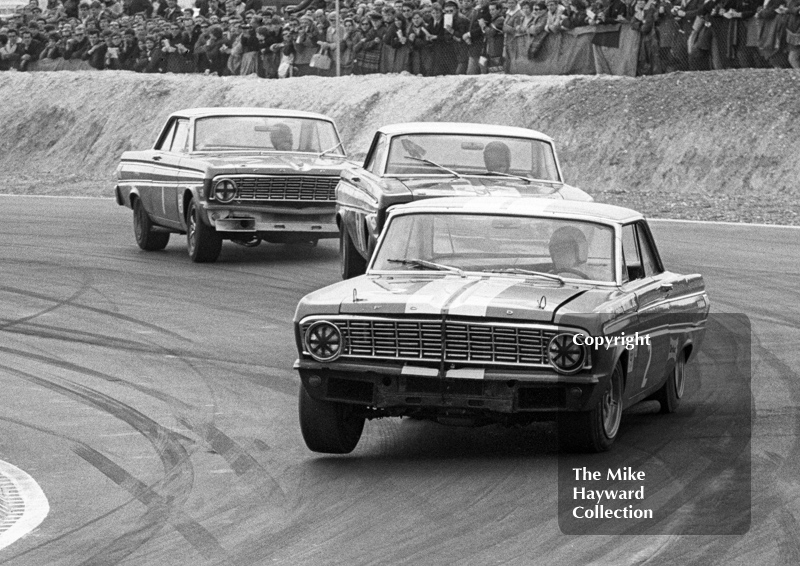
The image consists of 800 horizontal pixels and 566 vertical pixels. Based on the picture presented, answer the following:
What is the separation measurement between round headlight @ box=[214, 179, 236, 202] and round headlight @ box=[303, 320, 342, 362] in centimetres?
800

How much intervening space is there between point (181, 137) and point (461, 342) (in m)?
9.93

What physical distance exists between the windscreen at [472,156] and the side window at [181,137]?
3651 mm

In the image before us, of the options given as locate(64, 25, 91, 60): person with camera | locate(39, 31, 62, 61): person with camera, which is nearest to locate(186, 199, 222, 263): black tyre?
locate(64, 25, 91, 60): person with camera

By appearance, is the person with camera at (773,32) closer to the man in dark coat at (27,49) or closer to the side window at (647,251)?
the side window at (647,251)

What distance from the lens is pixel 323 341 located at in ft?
24.7

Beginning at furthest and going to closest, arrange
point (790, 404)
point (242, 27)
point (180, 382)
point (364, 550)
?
point (242, 27), point (180, 382), point (790, 404), point (364, 550)

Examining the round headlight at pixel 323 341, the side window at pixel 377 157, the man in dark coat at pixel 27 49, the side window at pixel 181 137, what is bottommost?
the man in dark coat at pixel 27 49

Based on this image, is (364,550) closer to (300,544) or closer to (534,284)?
(300,544)

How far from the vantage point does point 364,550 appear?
608 centimetres

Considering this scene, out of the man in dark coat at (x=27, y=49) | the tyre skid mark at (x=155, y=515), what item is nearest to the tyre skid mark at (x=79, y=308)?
the tyre skid mark at (x=155, y=515)

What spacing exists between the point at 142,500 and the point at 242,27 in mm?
27688

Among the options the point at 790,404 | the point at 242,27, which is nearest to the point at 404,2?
the point at 242,27

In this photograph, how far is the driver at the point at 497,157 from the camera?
524 inches

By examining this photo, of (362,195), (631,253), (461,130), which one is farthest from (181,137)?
(631,253)
